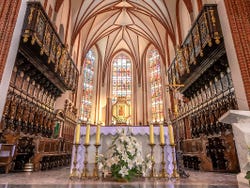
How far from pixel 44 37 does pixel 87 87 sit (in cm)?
1191

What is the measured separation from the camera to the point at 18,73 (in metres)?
7.67

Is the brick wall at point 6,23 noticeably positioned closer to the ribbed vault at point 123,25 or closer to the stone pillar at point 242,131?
the stone pillar at point 242,131

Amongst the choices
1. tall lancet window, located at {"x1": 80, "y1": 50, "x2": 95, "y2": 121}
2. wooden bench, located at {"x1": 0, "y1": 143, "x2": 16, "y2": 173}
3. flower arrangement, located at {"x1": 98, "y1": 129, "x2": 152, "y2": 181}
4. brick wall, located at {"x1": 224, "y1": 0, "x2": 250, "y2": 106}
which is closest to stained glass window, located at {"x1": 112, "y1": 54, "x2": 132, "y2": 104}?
tall lancet window, located at {"x1": 80, "y1": 50, "x2": 95, "y2": 121}

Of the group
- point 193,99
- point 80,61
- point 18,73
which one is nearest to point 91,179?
point 18,73

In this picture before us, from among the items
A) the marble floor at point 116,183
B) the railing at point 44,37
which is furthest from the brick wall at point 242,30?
the railing at point 44,37

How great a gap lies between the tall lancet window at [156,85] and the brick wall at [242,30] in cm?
1305

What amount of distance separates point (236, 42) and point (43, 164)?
819 cm

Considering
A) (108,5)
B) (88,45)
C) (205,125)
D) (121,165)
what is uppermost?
(108,5)

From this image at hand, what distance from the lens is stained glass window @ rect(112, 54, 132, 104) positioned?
20.4 m

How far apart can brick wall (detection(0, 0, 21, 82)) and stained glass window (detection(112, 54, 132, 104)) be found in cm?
1501

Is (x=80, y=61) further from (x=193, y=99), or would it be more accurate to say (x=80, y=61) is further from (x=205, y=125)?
(x=205, y=125)

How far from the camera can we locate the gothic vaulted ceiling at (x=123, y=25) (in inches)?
556

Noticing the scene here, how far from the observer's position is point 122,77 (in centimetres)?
2114

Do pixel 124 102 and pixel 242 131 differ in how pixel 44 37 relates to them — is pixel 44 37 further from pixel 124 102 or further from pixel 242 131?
pixel 124 102
